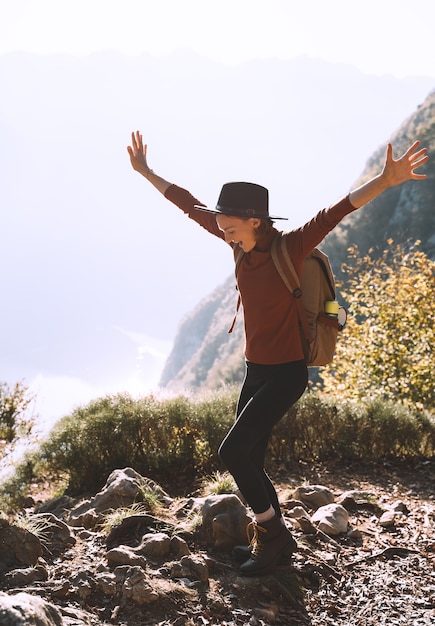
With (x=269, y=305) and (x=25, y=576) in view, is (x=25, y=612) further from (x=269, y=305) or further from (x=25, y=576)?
(x=269, y=305)

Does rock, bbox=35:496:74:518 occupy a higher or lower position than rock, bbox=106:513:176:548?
lower

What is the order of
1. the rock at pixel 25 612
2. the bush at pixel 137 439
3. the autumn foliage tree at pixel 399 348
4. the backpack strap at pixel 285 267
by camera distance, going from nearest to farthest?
Answer: the rock at pixel 25 612 < the backpack strap at pixel 285 267 < the bush at pixel 137 439 < the autumn foliage tree at pixel 399 348

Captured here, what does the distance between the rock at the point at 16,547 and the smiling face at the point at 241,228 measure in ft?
6.67

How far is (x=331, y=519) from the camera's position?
191 inches

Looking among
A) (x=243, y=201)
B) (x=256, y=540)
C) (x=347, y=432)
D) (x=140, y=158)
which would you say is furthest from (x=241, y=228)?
(x=347, y=432)

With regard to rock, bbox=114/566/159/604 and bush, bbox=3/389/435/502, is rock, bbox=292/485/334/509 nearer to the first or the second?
bush, bbox=3/389/435/502

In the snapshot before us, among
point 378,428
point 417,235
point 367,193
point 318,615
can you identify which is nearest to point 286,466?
point 378,428

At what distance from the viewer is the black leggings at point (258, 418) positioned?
3.26 metres

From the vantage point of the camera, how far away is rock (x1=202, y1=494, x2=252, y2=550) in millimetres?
3939

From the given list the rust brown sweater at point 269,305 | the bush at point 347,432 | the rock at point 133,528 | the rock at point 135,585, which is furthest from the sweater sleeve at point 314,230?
the bush at point 347,432

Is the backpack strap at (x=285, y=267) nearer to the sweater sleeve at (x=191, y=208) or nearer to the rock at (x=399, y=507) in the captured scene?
the sweater sleeve at (x=191, y=208)

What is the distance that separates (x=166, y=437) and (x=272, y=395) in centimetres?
435

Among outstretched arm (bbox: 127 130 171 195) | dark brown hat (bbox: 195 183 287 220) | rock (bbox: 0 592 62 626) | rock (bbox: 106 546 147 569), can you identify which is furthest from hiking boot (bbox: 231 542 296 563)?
outstretched arm (bbox: 127 130 171 195)

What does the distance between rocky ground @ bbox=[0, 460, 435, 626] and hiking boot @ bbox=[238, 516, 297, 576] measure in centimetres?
7
